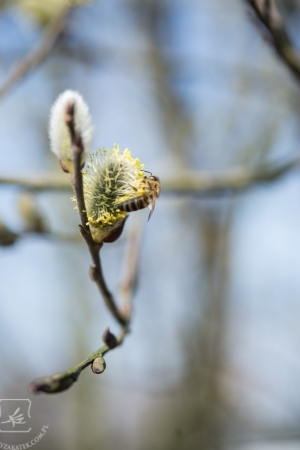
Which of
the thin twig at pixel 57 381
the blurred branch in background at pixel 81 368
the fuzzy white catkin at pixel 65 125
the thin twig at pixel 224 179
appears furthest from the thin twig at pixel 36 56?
the thin twig at pixel 57 381

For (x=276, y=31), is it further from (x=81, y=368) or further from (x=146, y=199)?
(x=81, y=368)

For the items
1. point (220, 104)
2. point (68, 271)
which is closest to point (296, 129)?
point (220, 104)

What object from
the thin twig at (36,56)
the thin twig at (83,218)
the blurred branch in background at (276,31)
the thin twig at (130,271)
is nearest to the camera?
the thin twig at (83,218)

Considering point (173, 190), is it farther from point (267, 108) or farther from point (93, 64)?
point (267, 108)

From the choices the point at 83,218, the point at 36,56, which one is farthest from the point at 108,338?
the point at 36,56

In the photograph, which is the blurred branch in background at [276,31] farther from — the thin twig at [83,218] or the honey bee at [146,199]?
the thin twig at [83,218]

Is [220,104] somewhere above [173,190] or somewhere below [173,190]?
above
